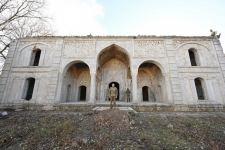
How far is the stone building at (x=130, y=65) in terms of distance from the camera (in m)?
12.4

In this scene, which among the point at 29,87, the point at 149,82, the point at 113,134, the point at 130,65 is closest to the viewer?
the point at 113,134

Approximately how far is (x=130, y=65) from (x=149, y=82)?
441 cm

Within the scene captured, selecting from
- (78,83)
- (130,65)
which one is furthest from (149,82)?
(78,83)

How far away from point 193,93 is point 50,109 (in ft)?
40.8

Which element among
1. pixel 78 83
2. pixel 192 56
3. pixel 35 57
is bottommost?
pixel 78 83

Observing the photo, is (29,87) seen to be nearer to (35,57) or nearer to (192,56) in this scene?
(35,57)

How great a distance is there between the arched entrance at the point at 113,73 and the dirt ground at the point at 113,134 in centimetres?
827

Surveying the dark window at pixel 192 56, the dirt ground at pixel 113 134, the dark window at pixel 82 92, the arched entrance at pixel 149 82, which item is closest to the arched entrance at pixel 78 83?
the dark window at pixel 82 92

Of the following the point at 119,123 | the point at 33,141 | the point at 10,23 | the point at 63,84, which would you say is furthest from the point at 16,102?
the point at 119,123

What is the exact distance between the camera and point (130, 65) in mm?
13742

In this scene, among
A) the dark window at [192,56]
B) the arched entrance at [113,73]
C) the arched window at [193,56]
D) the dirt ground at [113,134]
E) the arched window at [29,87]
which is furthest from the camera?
the arched entrance at [113,73]

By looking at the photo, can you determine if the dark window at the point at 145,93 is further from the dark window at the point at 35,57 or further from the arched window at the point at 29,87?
the dark window at the point at 35,57

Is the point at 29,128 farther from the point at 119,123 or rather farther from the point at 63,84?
the point at 63,84

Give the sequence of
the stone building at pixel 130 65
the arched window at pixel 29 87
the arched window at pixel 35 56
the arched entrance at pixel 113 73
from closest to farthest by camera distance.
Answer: the stone building at pixel 130 65, the arched window at pixel 29 87, the arched window at pixel 35 56, the arched entrance at pixel 113 73
